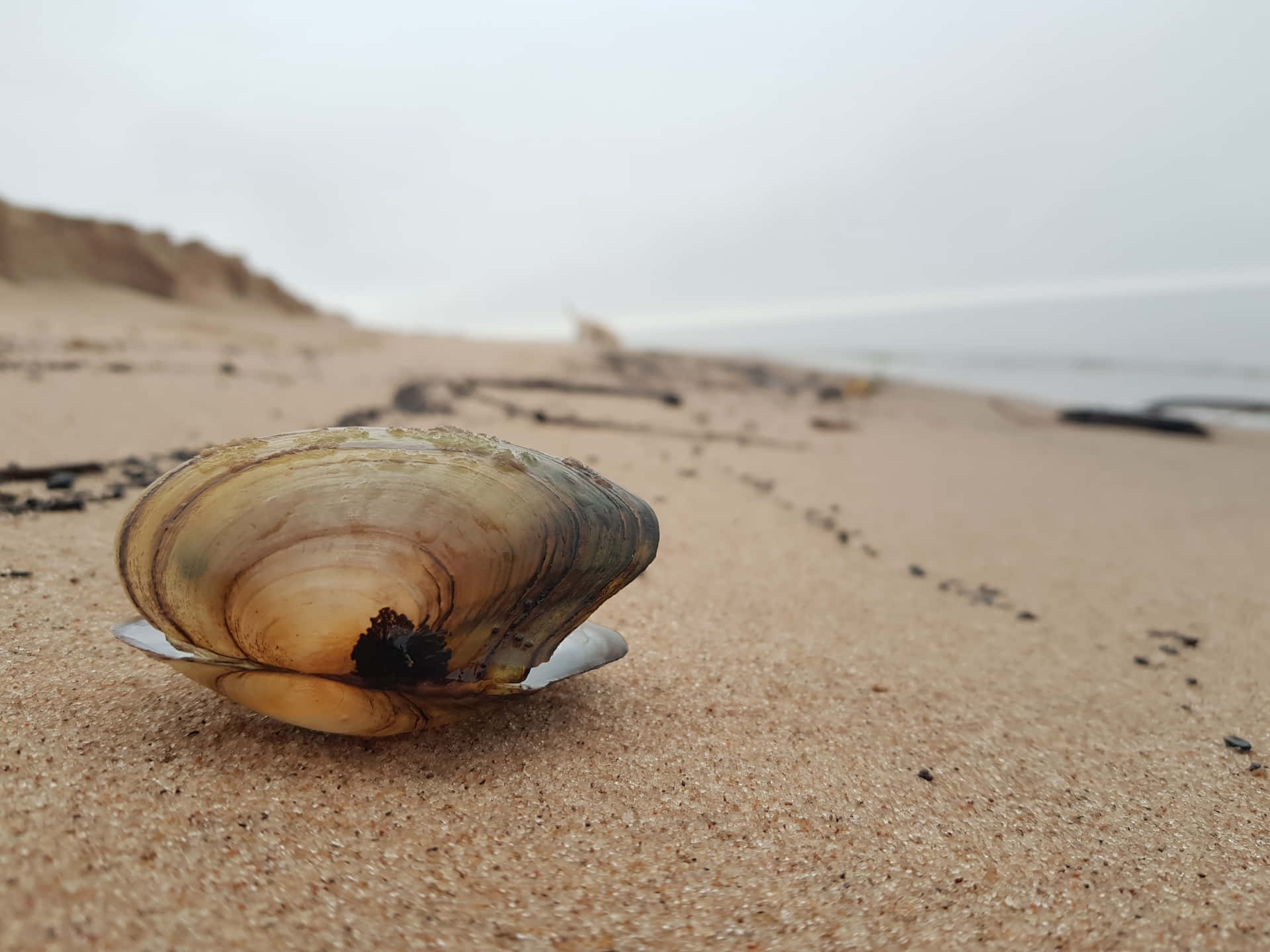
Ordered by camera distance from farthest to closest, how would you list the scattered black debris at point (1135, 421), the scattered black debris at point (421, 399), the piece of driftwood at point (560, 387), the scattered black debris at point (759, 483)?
1. the scattered black debris at point (1135, 421)
2. the piece of driftwood at point (560, 387)
3. the scattered black debris at point (421, 399)
4. the scattered black debris at point (759, 483)

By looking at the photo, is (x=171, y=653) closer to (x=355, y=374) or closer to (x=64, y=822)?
(x=64, y=822)

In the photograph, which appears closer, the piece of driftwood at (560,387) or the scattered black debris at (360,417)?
the scattered black debris at (360,417)

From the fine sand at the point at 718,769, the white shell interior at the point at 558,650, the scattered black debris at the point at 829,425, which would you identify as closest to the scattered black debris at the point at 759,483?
the fine sand at the point at 718,769

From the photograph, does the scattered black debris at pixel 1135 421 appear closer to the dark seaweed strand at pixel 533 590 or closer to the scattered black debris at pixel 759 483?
the scattered black debris at pixel 759 483

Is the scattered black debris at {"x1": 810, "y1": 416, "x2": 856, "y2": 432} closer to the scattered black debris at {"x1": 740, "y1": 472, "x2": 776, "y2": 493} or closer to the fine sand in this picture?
the scattered black debris at {"x1": 740, "y1": 472, "x2": 776, "y2": 493}

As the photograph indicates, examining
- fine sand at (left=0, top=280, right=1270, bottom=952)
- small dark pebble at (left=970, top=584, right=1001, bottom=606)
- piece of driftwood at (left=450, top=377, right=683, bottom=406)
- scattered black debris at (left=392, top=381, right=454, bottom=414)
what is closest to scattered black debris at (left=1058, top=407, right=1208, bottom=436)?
piece of driftwood at (left=450, top=377, right=683, bottom=406)

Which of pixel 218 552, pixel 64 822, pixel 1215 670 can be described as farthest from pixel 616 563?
pixel 1215 670
